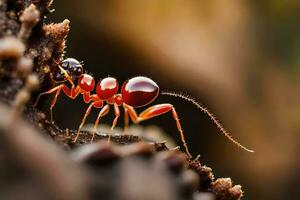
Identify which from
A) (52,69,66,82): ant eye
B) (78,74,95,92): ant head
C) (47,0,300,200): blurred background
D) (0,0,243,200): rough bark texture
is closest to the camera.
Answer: (0,0,243,200): rough bark texture

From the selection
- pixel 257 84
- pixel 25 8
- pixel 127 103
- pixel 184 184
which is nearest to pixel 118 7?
pixel 257 84

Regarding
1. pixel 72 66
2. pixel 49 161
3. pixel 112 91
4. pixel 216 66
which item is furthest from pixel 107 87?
pixel 216 66

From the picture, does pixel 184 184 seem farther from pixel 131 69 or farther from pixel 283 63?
pixel 283 63

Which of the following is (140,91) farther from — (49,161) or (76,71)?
(49,161)

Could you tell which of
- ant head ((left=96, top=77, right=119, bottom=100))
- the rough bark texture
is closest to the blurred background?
ant head ((left=96, top=77, right=119, bottom=100))

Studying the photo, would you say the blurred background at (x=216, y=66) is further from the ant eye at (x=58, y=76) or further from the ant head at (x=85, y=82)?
the ant eye at (x=58, y=76)

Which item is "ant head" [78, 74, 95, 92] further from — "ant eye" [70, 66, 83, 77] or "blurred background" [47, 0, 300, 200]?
"blurred background" [47, 0, 300, 200]
